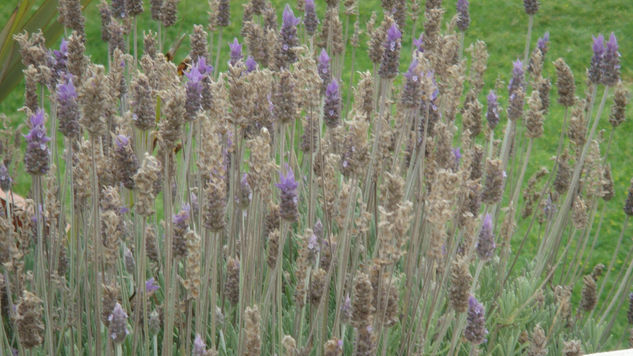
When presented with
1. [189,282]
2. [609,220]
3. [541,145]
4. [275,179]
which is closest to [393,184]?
[189,282]

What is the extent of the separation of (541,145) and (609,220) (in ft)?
2.54

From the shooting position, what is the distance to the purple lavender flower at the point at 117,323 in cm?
147

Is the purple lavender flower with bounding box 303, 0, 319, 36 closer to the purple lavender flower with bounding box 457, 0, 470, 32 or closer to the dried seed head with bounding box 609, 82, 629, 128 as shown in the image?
the purple lavender flower with bounding box 457, 0, 470, 32

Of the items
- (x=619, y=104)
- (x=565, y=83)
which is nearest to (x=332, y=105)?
(x=565, y=83)

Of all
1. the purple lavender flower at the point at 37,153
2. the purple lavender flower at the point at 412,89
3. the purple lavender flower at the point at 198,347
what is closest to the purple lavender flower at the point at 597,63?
the purple lavender flower at the point at 412,89

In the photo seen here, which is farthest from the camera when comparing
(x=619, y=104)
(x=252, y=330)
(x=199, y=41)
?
(x=199, y=41)

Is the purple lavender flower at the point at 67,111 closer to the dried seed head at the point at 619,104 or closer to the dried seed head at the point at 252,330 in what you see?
the dried seed head at the point at 252,330

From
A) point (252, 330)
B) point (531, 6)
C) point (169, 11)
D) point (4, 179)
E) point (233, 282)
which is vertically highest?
point (531, 6)

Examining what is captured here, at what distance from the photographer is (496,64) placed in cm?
566

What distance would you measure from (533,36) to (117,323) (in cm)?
543

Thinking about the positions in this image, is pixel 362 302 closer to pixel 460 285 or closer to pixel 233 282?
pixel 460 285

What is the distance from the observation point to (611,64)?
2.14 m

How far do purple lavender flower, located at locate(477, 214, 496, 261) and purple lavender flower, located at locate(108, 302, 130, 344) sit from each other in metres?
0.87

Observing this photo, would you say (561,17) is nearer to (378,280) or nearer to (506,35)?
(506,35)
